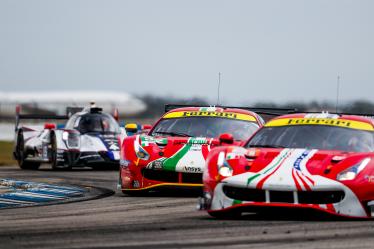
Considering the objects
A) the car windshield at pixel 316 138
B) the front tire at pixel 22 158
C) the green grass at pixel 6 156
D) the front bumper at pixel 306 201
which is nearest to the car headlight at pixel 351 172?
the front bumper at pixel 306 201

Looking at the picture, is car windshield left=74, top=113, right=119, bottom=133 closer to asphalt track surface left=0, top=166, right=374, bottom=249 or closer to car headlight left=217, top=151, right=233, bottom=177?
asphalt track surface left=0, top=166, right=374, bottom=249

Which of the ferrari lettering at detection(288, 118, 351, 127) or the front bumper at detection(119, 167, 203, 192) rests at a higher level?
the ferrari lettering at detection(288, 118, 351, 127)

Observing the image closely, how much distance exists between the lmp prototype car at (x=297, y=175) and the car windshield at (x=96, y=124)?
1253cm

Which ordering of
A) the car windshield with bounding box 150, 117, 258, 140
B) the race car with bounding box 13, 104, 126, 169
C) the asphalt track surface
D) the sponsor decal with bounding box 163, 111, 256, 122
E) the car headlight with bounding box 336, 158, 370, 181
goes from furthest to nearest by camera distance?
the race car with bounding box 13, 104, 126, 169
the sponsor decal with bounding box 163, 111, 256, 122
the car windshield with bounding box 150, 117, 258, 140
the car headlight with bounding box 336, 158, 370, 181
the asphalt track surface

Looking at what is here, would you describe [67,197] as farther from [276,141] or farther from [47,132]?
[47,132]

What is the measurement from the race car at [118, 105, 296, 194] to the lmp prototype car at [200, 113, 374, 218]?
8.48ft

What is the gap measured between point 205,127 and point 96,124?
8910mm

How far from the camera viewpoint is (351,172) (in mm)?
9750

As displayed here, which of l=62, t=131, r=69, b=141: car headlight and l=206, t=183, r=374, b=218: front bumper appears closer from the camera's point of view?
l=206, t=183, r=374, b=218: front bumper

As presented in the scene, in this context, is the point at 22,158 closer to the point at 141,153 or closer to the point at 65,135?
the point at 65,135

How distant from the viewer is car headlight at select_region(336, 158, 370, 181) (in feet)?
31.8

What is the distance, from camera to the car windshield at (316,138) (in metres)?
10.5

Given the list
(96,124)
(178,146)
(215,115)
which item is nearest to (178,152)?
(178,146)

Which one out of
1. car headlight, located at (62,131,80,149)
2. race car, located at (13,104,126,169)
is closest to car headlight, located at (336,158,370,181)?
race car, located at (13,104,126,169)
